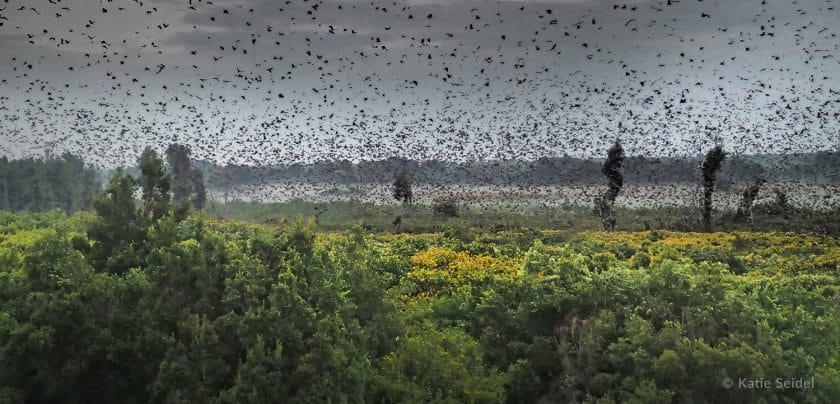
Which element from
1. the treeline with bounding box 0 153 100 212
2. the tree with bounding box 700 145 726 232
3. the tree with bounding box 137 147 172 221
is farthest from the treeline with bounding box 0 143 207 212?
the tree with bounding box 137 147 172 221

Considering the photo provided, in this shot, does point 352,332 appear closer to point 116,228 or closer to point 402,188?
point 116,228

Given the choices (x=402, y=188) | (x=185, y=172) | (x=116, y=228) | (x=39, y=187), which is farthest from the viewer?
(x=39, y=187)

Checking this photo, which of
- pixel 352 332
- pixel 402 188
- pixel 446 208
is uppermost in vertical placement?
pixel 402 188

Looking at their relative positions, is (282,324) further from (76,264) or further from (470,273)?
(470,273)

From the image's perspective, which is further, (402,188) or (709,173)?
(402,188)

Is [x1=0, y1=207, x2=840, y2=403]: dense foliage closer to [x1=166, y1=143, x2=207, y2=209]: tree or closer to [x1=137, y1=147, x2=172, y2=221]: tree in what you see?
[x1=137, y1=147, x2=172, y2=221]: tree

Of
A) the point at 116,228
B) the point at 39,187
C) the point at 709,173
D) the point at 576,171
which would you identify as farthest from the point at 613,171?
the point at 39,187

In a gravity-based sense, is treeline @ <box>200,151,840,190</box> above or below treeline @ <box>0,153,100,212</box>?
above

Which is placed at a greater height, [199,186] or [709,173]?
[709,173]
